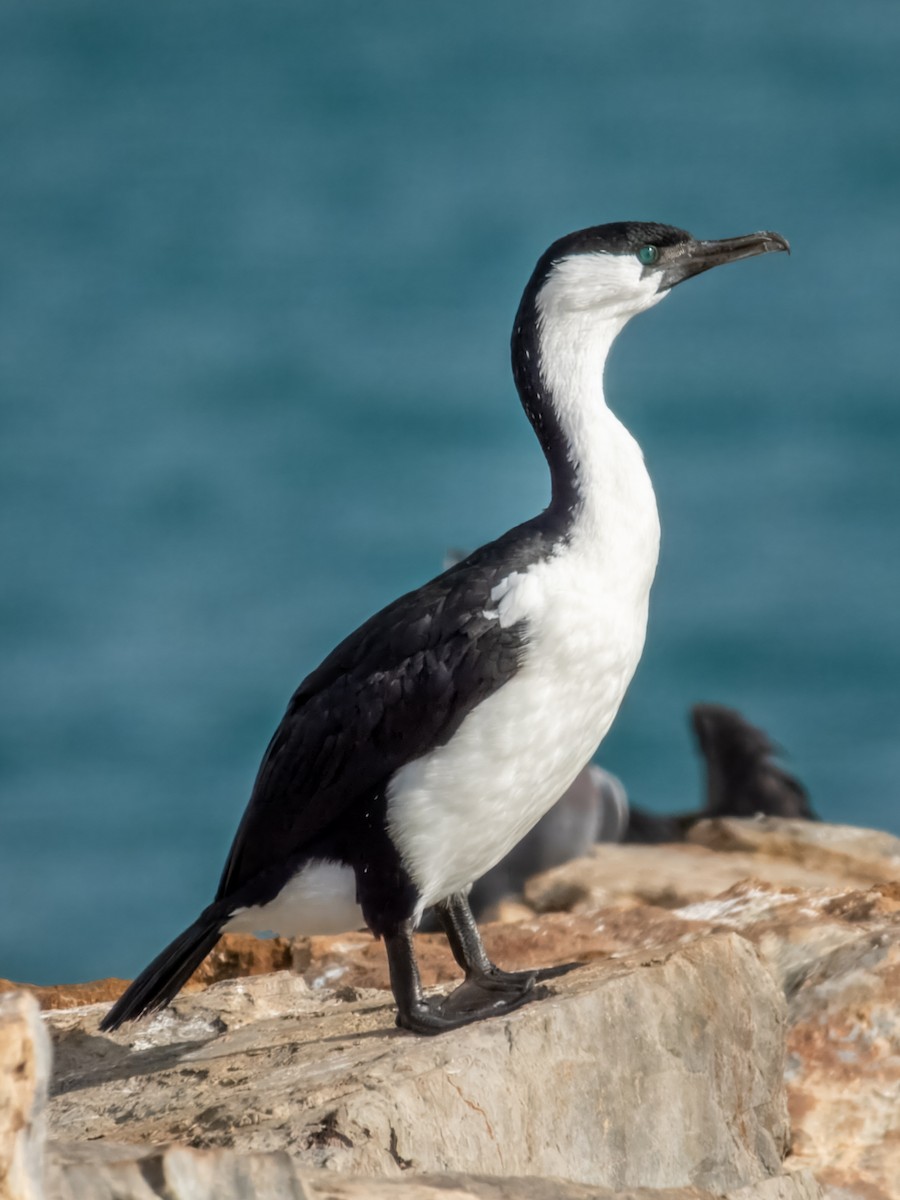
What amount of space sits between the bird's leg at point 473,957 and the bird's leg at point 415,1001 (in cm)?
8

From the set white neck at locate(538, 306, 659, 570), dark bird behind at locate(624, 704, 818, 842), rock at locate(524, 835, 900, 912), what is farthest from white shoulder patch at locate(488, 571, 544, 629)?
dark bird behind at locate(624, 704, 818, 842)

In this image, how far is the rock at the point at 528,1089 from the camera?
3.93m

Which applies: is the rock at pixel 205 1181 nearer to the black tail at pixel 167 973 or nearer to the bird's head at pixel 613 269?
the black tail at pixel 167 973

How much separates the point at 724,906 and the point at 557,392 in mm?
2119

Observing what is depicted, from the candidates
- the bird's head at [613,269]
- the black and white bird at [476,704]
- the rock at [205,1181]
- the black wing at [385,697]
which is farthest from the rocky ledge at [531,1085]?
the bird's head at [613,269]

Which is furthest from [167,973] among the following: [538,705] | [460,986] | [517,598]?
[517,598]

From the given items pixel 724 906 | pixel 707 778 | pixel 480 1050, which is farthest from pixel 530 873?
pixel 480 1050

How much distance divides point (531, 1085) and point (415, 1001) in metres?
0.62

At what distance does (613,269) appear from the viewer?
5.02 meters

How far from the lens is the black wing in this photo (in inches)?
185

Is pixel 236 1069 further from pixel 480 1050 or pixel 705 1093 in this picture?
pixel 705 1093

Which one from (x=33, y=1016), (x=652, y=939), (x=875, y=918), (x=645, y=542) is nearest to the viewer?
(x=33, y=1016)

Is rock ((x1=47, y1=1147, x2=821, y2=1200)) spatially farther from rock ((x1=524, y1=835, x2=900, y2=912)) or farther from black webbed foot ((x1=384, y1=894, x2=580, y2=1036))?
rock ((x1=524, y1=835, x2=900, y2=912))

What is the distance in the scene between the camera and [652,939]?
6137 mm
